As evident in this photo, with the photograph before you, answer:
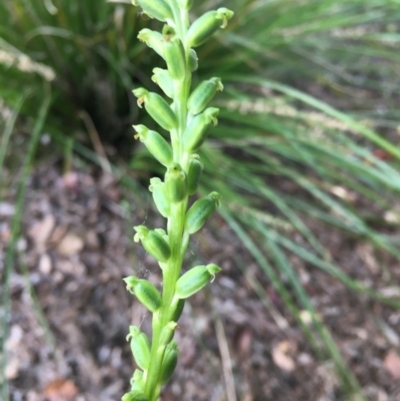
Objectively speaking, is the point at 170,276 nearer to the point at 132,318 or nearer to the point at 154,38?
the point at 154,38

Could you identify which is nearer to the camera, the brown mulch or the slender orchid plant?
the slender orchid plant

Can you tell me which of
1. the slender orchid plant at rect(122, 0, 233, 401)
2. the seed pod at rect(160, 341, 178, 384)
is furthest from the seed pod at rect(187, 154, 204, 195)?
the seed pod at rect(160, 341, 178, 384)

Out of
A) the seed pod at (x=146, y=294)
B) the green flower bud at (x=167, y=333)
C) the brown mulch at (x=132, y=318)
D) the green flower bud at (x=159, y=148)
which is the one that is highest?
the green flower bud at (x=159, y=148)

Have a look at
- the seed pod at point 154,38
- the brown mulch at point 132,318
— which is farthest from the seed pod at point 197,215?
the brown mulch at point 132,318

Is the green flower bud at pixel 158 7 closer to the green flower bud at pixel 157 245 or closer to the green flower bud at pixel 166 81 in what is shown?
the green flower bud at pixel 166 81

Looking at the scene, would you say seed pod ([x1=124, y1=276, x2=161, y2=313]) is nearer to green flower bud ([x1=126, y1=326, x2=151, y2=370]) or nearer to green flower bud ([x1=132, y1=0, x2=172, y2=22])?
green flower bud ([x1=126, y1=326, x2=151, y2=370])

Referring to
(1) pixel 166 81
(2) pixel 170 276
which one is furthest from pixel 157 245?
(1) pixel 166 81

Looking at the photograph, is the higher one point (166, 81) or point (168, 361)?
point (166, 81)
